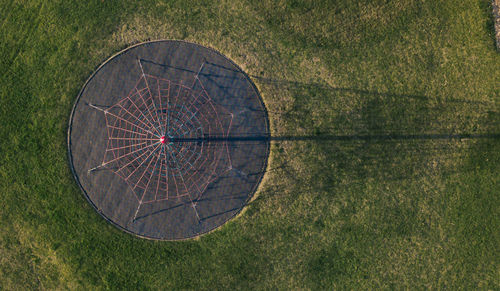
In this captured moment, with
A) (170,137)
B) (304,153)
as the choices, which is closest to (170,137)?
(170,137)

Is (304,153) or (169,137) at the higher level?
(169,137)

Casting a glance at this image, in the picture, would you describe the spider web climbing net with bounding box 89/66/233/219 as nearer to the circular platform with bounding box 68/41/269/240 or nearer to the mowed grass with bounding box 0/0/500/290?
the circular platform with bounding box 68/41/269/240

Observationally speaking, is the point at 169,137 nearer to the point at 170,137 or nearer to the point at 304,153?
the point at 170,137

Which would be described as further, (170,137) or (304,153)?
(304,153)

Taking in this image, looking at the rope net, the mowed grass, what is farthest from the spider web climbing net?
the mowed grass

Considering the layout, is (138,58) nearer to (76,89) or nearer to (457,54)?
(76,89)

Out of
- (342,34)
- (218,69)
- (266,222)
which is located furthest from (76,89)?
(342,34)
